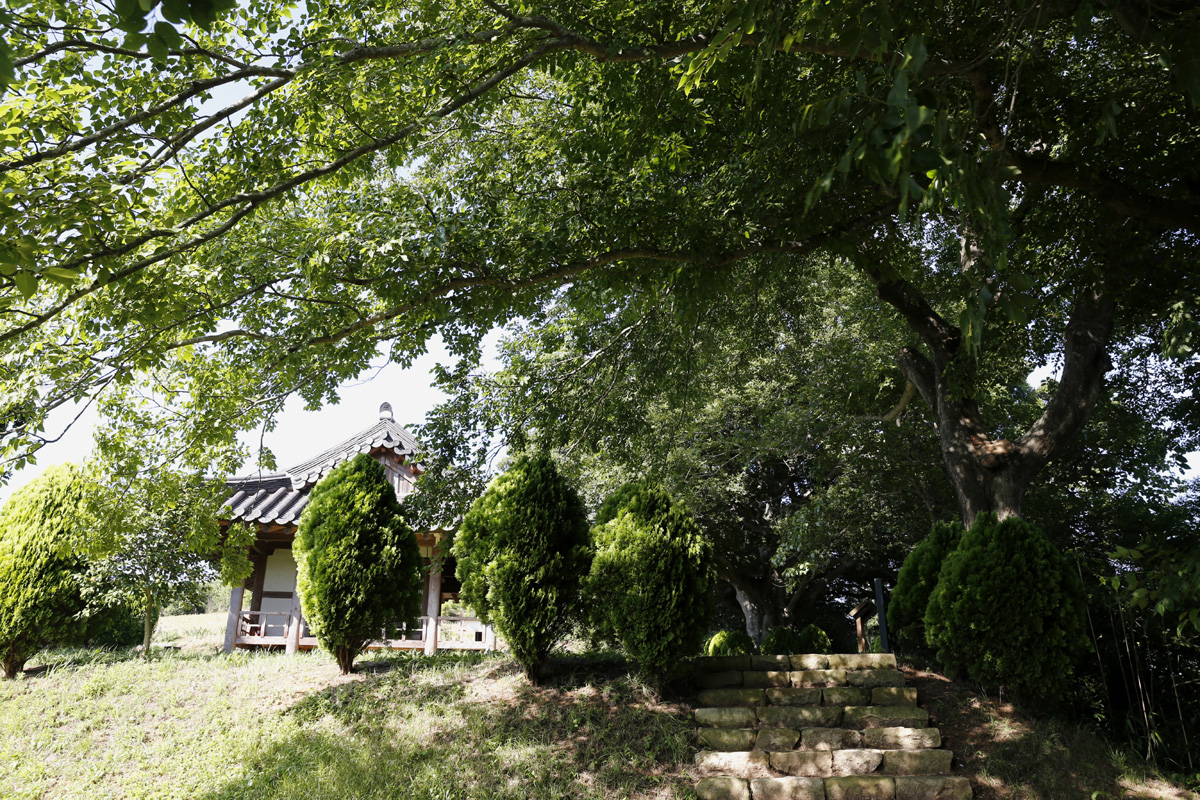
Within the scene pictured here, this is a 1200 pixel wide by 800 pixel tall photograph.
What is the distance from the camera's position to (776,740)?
6.13 meters

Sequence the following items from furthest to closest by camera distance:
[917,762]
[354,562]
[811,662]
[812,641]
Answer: [812,641] → [354,562] → [811,662] → [917,762]

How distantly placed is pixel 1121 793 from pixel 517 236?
6280mm

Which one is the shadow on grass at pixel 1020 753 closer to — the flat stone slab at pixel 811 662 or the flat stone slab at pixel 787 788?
the flat stone slab at pixel 811 662

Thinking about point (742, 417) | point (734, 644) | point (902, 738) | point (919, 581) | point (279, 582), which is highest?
point (742, 417)

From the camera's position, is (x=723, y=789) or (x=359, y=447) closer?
(x=723, y=789)

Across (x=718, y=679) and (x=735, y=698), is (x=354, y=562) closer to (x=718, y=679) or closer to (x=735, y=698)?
(x=718, y=679)

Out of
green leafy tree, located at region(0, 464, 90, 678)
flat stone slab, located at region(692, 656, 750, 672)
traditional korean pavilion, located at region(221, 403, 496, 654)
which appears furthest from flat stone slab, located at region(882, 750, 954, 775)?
green leafy tree, located at region(0, 464, 90, 678)

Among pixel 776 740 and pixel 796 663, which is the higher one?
pixel 796 663

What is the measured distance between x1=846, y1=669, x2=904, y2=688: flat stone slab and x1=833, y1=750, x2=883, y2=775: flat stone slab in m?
1.17

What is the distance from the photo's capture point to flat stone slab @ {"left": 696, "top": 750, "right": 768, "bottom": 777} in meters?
5.87

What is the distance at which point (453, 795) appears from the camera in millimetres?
5508

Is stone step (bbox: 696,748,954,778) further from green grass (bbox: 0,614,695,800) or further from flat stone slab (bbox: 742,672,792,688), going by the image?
flat stone slab (bbox: 742,672,792,688)

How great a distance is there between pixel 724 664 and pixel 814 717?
1.18m

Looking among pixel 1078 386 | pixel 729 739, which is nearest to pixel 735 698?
pixel 729 739
